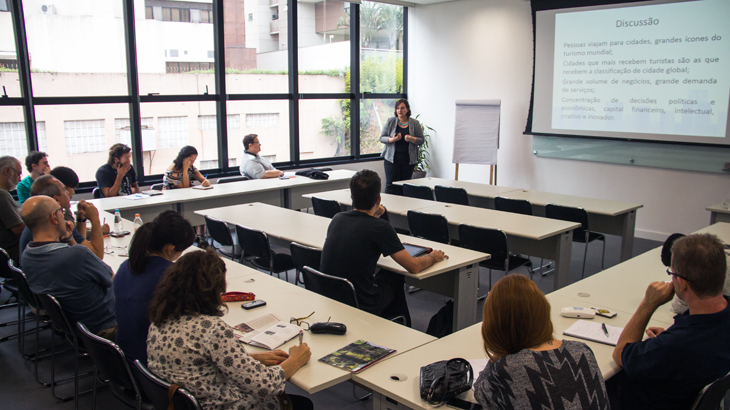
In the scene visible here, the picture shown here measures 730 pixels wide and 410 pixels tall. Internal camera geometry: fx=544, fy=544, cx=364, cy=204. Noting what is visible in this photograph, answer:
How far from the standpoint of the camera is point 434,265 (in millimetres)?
3412

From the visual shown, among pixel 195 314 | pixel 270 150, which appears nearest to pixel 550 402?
pixel 195 314

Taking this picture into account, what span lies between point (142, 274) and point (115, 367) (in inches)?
15.8

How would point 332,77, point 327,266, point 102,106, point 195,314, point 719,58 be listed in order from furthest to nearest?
point 332,77 < point 102,106 < point 719,58 < point 327,266 < point 195,314

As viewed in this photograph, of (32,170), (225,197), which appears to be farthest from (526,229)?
(32,170)

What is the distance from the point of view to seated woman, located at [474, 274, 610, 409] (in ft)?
5.09

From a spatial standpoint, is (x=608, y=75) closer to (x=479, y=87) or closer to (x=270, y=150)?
(x=479, y=87)

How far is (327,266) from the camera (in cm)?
326

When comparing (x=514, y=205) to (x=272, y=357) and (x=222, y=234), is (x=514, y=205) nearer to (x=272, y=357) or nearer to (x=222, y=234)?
(x=222, y=234)

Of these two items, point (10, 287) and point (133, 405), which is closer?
point (133, 405)

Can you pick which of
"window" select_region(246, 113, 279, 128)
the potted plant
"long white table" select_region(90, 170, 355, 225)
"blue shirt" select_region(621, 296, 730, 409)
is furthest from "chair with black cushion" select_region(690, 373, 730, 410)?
the potted plant

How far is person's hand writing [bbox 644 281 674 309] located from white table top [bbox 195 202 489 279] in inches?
52.7

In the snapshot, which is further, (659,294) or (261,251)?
(261,251)

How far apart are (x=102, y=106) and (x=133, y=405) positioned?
17.1ft

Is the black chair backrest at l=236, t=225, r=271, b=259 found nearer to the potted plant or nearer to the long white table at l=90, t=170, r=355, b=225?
the long white table at l=90, t=170, r=355, b=225
